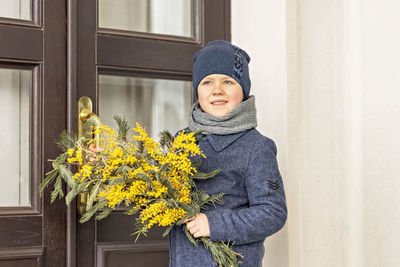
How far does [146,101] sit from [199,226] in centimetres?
72

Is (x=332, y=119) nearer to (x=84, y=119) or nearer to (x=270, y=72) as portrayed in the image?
(x=270, y=72)

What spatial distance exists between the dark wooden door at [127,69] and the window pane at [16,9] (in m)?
0.16

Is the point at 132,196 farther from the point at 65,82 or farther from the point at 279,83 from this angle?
the point at 279,83

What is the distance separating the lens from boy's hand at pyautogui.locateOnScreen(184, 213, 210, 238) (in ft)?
4.92

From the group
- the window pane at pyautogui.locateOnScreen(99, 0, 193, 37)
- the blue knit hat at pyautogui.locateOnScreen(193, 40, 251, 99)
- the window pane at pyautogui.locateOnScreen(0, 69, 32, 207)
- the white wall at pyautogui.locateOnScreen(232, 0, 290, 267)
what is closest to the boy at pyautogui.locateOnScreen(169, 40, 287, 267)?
the blue knit hat at pyautogui.locateOnScreen(193, 40, 251, 99)

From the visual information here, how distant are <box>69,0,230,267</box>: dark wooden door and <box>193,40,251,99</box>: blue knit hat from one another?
1.15ft

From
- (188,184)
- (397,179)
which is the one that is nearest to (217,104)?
(188,184)

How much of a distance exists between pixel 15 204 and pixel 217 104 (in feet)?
2.43

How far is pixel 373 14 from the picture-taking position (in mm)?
2053

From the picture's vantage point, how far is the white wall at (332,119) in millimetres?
1993

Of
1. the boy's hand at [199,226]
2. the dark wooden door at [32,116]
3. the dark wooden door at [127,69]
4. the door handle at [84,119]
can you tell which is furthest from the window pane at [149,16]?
the boy's hand at [199,226]

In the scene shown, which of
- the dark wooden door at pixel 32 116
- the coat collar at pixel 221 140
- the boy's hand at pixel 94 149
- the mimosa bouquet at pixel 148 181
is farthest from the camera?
the dark wooden door at pixel 32 116

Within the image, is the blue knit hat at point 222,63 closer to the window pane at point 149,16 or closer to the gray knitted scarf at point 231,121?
the gray knitted scarf at point 231,121

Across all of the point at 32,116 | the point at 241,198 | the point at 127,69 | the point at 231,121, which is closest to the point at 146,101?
the point at 127,69
